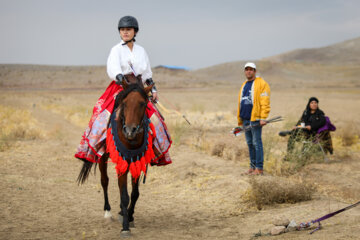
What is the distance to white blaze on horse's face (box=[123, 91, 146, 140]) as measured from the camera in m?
5.51

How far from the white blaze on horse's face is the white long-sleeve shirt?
85cm

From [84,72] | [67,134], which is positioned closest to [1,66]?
[84,72]

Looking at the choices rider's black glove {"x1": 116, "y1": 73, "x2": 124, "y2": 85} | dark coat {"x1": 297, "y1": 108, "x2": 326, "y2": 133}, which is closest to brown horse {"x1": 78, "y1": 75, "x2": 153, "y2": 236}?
rider's black glove {"x1": 116, "y1": 73, "x2": 124, "y2": 85}

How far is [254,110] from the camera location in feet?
29.3

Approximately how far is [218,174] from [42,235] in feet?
15.0

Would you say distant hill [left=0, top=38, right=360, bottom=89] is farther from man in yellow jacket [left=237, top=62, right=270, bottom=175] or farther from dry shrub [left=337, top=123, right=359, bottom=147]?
man in yellow jacket [left=237, top=62, right=270, bottom=175]

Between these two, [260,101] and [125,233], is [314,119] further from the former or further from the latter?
[125,233]

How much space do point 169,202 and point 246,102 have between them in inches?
105

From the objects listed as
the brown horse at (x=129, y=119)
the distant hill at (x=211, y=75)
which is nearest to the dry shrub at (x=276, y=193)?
the brown horse at (x=129, y=119)

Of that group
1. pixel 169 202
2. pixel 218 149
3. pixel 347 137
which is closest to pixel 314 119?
pixel 218 149

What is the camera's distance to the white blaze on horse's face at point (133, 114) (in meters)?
5.51

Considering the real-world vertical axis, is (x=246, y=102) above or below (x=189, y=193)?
above

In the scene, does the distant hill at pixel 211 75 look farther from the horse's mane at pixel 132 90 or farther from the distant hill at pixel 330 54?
the horse's mane at pixel 132 90

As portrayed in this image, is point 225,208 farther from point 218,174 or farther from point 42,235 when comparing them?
point 42,235
